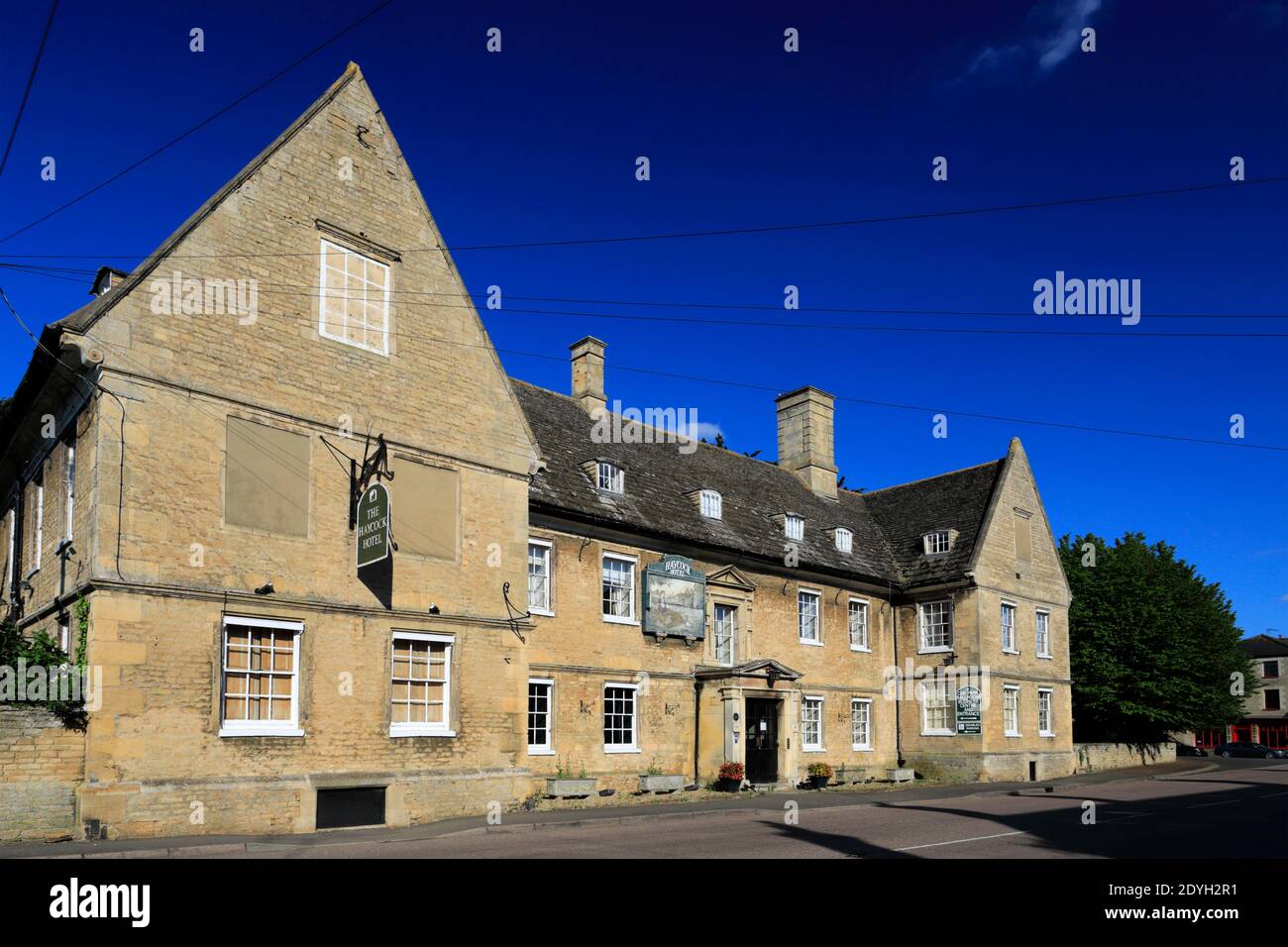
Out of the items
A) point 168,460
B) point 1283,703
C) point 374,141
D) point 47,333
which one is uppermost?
point 374,141

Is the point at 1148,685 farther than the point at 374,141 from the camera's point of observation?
Yes

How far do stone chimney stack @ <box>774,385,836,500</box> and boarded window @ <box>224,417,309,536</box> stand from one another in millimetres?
24429

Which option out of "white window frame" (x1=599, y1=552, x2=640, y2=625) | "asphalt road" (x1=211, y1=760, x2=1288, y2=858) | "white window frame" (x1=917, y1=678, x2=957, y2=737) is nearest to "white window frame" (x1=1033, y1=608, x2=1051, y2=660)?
"white window frame" (x1=917, y1=678, x2=957, y2=737)

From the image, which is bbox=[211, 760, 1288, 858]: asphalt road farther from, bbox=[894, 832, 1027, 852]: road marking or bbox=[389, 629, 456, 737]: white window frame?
bbox=[389, 629, 456, 737]: white window frame

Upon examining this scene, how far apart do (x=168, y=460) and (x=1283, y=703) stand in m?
91.3

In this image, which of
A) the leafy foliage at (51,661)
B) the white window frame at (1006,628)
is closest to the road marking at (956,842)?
the leafy foliage at (51,661)

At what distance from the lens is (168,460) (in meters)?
17.0

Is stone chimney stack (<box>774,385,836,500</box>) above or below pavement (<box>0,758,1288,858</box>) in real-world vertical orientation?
above

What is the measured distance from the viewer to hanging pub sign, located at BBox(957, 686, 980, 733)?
34344 mm

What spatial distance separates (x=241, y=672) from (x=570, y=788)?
8.93 metres
